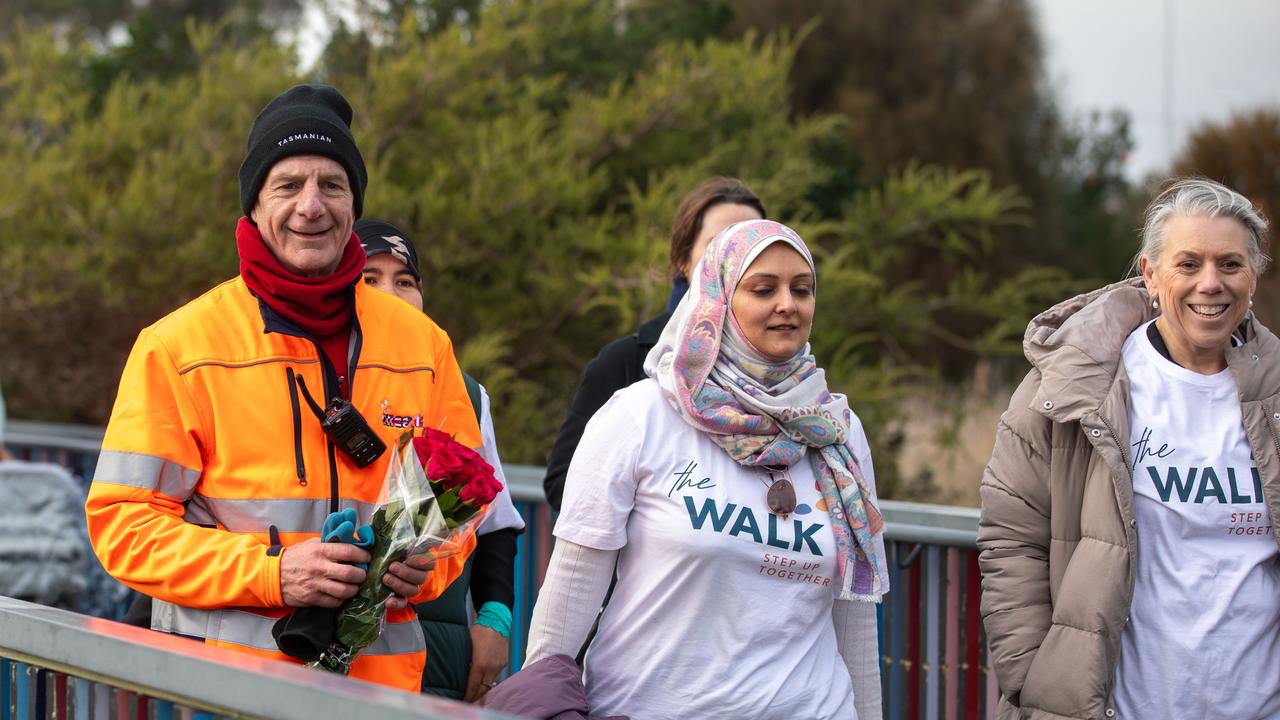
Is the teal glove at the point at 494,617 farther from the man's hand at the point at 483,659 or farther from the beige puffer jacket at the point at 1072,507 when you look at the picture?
the beige puffer jacket at the point at 1072,507

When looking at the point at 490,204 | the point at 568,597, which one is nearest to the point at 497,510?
the point at 568,597

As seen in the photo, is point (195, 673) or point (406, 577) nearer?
point (195, 673)

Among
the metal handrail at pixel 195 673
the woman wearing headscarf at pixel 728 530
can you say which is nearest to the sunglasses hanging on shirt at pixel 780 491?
the woman wearing headscarf at pixel 728 530

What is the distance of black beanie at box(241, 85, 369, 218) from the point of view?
2959 mm

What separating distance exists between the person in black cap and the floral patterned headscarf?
55cm

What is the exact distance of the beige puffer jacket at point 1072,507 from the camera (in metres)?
3.32

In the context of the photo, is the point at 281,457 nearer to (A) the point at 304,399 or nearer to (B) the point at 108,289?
(A) the point at 304,399

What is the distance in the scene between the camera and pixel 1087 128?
1853 centimetres

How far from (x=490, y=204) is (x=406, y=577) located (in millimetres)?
5125

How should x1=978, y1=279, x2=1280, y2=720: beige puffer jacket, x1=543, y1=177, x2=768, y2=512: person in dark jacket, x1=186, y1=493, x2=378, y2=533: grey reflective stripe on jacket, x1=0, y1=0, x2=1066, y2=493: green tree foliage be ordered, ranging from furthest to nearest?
x1=0, y1=0, x2=1066, y2=493: green tree foliage → x1=543, y1=177, x2=768, y2=512: person in dark jacket → x1=978, y1=279, x2=1280, y2=720: beige puffer jacket → x1=186, y1=493, x2=378, y2=533: grey reflective stripe on jacket

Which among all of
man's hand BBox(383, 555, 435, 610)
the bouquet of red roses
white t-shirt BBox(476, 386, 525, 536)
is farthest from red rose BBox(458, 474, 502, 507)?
white t-shirt BBox(476, 386, 525, 536)

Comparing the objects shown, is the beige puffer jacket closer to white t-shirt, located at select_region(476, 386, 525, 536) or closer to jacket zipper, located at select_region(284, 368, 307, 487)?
white t-shirt, located at select_region(476, 386, 525, 536)

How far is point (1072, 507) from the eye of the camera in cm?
347

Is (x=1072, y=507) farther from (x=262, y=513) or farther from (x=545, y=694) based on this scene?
(x=262, y=513)
